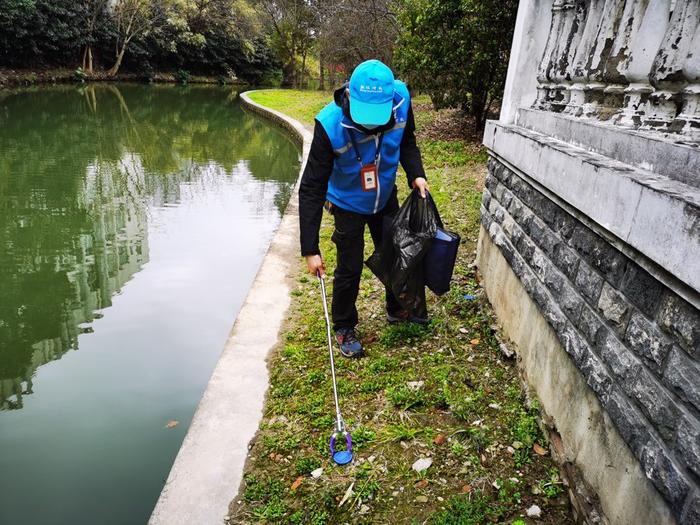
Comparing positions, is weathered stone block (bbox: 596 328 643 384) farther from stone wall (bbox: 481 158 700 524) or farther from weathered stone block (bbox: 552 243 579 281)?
weathered stone block (bbox: 552 243 579 281)

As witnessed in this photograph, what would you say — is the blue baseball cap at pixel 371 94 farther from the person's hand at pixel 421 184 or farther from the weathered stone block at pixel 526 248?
the weathered stone block at pixel 526 248

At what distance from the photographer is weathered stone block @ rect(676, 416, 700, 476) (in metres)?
1.57

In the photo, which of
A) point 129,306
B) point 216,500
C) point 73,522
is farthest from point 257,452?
point 129,306

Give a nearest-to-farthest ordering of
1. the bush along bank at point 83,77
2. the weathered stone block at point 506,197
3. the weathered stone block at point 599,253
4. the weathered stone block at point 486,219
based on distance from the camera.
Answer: the weathered stone block at point 599,253, the weathered stone block at point 506,197, the weathered stone block at point 486,219, the bush along bank at point 83,77

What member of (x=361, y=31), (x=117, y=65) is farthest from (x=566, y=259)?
(x=117, y=65)

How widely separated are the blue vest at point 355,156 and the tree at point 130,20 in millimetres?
31119

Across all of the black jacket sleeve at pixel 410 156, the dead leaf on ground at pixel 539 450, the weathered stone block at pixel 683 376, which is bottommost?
the dead leaf on ground at pixel 539 450

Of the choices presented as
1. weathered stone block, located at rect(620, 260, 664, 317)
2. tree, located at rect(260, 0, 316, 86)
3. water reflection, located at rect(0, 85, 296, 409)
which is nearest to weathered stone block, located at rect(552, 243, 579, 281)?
weathered stone block, located at rect(620, 260, 664, 317)

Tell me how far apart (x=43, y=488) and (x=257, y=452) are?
51.2 inches

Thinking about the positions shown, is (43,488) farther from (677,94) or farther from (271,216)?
(271,216)

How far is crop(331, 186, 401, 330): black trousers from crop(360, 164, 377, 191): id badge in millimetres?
228

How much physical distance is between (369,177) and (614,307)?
172 cm

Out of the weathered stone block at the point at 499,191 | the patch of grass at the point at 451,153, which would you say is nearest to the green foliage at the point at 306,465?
the weathered stone block at the point at 499,191

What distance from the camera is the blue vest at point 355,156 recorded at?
10.2 feet
